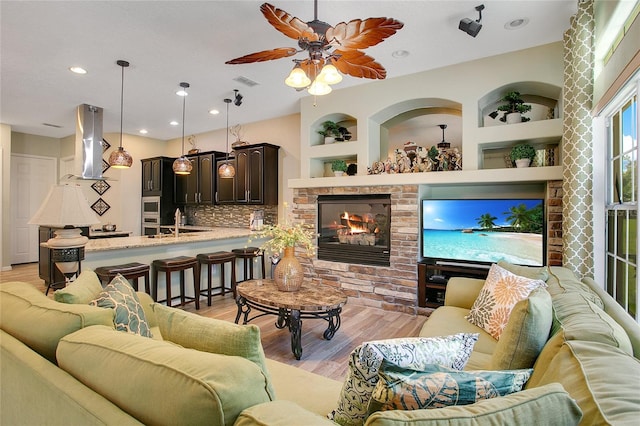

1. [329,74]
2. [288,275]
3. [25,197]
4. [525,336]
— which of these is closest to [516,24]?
[329,74]

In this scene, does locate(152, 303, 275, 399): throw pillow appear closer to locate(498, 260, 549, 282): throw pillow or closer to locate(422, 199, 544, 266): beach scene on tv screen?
locate(498, 260, 549, 282): throw pillow

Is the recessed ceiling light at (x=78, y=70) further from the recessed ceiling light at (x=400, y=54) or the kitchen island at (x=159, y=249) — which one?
the recessed ceiling light at (x=400, y=54)

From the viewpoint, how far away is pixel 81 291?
1704 millimetres

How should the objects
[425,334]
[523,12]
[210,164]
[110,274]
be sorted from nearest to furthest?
[425,334] → [523,12] → [110,274] → [210,164]

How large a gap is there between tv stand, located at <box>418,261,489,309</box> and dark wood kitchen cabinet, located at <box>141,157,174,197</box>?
18.3ft

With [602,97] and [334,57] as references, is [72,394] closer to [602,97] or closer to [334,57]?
[334,57]

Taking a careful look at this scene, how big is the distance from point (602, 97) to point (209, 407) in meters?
2.91

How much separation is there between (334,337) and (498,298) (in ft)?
5.32

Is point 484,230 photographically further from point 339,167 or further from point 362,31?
point 362,31

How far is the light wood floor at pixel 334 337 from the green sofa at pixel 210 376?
1189 mm

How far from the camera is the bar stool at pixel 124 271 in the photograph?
334 centimetres

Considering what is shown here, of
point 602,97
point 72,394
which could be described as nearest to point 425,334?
point 72,394

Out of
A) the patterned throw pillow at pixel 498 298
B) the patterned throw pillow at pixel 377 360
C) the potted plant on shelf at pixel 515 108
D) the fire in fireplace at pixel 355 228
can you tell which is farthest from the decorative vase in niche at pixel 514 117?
the patterned throw pillow at pixel 377 360

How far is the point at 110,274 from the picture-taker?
332 cm
